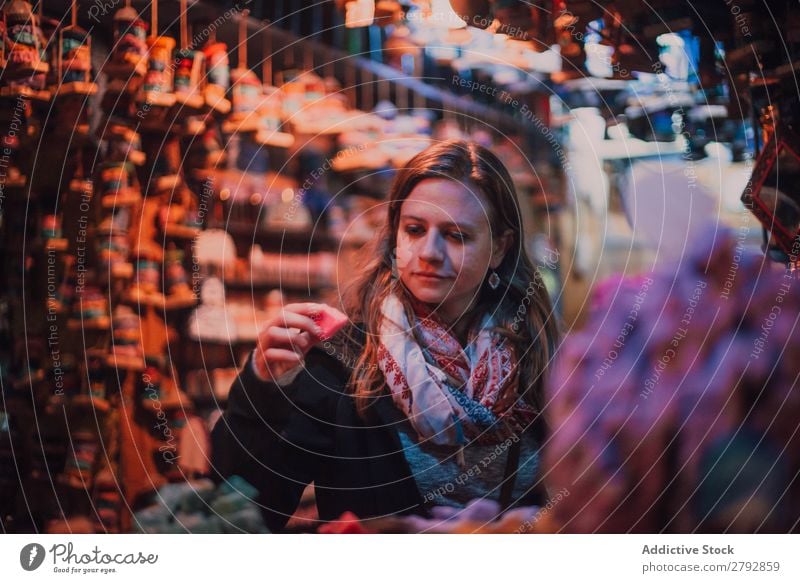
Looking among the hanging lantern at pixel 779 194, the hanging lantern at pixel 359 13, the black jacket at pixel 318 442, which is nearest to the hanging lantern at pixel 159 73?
the hanging lantern at pixel 359 13

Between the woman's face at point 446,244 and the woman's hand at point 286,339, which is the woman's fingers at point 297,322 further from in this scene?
the woman's face at point 446,244

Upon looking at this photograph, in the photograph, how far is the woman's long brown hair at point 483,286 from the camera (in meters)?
1.92

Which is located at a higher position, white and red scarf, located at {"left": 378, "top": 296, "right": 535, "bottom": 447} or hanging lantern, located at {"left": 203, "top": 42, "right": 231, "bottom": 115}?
hanging lantern, located at {"left": 203, "top": 42, "right": 231, "bottom": 115}

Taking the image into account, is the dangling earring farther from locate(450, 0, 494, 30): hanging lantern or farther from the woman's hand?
locate(450, 0, 494, 30): hanging lantern

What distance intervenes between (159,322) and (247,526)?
0.50m

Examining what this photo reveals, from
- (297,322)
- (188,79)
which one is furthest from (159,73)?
(297,322)

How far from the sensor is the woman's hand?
1934 mm

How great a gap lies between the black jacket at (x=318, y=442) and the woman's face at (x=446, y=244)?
225mm

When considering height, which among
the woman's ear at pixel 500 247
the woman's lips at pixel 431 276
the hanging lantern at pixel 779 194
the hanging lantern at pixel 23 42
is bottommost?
the woman's lips at pixel 431 276

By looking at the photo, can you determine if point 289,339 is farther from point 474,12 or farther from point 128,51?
point 474,12

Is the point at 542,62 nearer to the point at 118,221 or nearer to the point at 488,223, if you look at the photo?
the point at 488,223

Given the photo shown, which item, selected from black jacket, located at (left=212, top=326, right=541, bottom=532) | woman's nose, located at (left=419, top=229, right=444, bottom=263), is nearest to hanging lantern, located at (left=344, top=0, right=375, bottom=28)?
woman's nose, located at (left=419, top=229, right=444, bottom=263)

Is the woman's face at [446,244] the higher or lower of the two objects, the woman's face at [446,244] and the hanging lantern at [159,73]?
the lower
